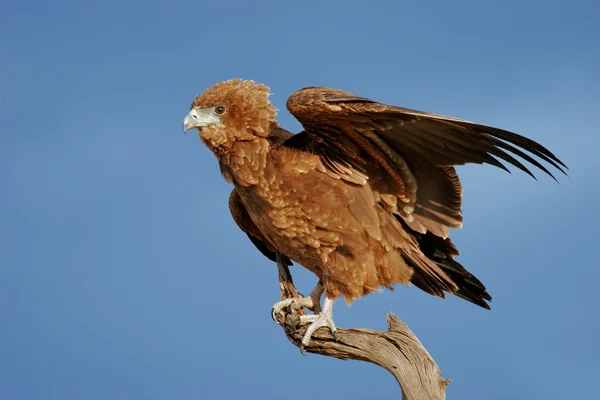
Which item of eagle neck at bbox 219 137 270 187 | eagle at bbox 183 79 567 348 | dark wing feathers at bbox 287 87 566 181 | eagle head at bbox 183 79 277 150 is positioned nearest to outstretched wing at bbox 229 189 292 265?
eagle at bbox 183 79 567 348

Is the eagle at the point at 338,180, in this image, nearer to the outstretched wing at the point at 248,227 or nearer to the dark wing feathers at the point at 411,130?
the dark wing feathers at the point at 411,130

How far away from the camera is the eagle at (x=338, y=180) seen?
669 cm

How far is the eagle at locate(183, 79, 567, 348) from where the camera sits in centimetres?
669

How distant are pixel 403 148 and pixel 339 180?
1.87 ft

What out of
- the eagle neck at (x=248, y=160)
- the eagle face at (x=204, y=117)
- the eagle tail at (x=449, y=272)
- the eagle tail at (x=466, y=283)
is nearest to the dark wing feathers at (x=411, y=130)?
the eagle neck at (x=248, y=160)

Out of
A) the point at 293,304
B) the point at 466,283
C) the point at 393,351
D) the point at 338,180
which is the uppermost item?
the point at 338,180

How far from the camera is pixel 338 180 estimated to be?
6.90 metres

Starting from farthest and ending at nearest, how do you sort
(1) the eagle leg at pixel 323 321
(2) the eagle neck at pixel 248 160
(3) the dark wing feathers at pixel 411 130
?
(1) the eagle leg at pixel 323 321, (2) the eagle neck at pixel 248 160, (3) the dark wing feathers at pixel 411 130

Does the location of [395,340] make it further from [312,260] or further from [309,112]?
[309,112]

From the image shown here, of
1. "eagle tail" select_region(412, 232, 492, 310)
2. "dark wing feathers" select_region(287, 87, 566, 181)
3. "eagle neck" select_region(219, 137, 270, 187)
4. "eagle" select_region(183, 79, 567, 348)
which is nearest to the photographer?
"dark wing feathers" select_region(287, 87, 566, 181)

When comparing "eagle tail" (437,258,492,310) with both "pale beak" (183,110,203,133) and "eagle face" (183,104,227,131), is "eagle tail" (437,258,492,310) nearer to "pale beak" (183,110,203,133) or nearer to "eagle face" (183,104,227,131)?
"eagle face" (183,104,227,131)

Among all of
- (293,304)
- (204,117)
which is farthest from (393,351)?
(204,117)

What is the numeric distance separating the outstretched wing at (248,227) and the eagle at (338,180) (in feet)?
1.78

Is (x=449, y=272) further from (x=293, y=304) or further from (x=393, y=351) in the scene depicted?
(x=293, y=304)
